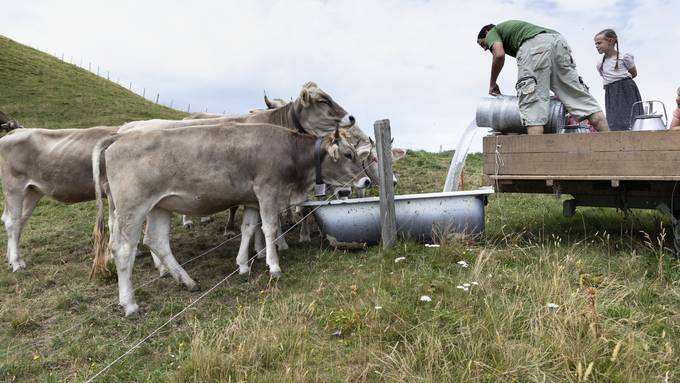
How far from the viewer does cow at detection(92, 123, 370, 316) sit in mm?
6297

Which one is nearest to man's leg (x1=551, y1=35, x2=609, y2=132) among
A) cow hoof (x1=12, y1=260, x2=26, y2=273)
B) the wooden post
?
the wooden post

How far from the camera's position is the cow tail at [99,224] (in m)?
6.58

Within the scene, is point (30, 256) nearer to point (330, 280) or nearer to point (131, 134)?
point (131, 134)

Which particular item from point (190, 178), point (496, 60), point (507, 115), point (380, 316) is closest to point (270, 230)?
point (190, 178)

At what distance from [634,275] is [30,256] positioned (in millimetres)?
8861

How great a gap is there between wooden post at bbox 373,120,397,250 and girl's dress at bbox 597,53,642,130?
3396 millimetres

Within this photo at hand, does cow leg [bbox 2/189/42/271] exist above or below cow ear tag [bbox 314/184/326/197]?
below

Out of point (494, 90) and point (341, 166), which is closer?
point (494, 90)

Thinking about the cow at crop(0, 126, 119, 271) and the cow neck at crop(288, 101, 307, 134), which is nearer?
the cow at crop(0, 126, 119, 271)

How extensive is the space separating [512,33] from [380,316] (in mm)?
4248

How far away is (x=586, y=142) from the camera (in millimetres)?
5797

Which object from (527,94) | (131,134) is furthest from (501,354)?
(131,134)

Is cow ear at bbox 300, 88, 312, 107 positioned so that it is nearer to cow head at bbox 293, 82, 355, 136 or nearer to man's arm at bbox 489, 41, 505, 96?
cow head at bbox 293, 82, 355, 136

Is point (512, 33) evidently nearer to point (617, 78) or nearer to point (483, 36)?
point (483, 36)
